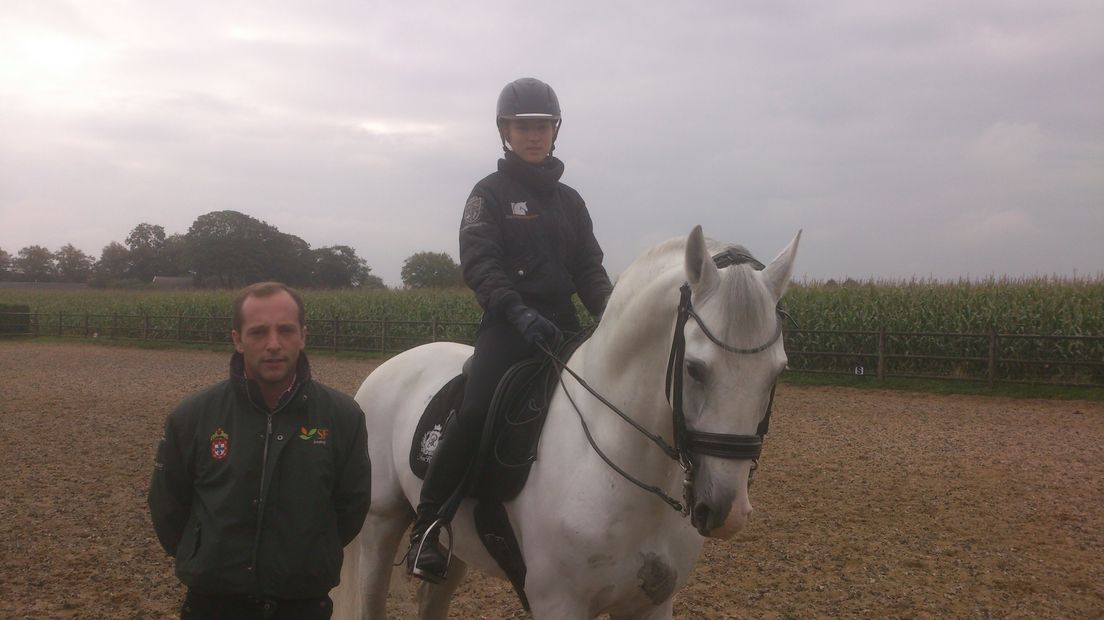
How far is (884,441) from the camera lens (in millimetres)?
10258

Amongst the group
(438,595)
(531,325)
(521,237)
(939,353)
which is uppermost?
(521,237)

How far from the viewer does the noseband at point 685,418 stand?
2035 mm

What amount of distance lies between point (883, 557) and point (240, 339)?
529cm

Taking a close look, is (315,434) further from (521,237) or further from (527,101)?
(527,101)

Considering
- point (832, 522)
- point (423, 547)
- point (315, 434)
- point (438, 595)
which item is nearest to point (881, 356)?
point (832, 522)

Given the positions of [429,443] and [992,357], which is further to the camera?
[992,357]

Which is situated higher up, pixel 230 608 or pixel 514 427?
pixel 514 427

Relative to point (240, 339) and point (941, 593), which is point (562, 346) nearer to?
point (240, 339)

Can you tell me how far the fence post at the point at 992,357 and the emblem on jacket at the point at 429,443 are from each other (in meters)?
14.7

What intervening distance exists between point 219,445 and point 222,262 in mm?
50385

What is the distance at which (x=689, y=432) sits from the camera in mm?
2119

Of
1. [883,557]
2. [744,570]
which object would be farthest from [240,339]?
[883,557]

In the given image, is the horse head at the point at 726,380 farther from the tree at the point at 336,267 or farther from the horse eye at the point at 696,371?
the tree at the point at 336,267

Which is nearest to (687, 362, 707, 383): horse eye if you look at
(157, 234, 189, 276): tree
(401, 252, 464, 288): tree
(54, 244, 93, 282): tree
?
(401, 252, 464, 288): tree
